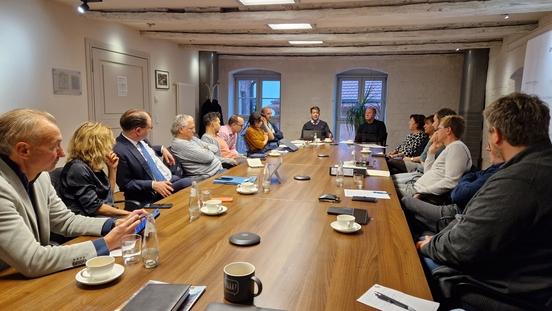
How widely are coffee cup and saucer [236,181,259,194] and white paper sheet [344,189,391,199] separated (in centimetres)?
63

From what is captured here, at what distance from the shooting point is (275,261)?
1.45 metres

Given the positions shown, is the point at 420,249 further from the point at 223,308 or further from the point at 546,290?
the point at 223,308

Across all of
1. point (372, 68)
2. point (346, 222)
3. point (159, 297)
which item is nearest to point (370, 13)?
point (346, 222)

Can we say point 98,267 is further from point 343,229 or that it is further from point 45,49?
point 45,49

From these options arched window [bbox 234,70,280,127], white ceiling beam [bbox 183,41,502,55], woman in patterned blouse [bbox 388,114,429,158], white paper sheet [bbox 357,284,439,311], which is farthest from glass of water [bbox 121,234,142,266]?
arched window [bbox 234,70,280,127]

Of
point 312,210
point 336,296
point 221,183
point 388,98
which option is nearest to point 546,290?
point 336,296

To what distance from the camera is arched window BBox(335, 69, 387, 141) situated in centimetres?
880

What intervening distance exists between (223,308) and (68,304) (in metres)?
0.46

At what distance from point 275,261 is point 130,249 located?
55 centimetres

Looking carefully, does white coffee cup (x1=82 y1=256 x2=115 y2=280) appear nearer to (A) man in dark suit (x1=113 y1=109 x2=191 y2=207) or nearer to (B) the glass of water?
(B) the glass of water

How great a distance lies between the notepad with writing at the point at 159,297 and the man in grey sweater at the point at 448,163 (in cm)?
238

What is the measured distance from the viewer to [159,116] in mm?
6629

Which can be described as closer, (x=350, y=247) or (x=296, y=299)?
(x=296, y=299)

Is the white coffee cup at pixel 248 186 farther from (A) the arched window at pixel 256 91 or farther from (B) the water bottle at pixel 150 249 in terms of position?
(A) the arched window at pixel 256 91
